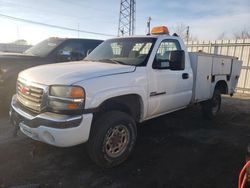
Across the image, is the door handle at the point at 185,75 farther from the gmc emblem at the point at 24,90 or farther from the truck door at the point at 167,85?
the gmc emblem at the point at 24,90

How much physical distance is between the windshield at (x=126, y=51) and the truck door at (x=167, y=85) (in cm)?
21

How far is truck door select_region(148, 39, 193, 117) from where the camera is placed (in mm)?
3895

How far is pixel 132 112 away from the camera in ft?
12.2

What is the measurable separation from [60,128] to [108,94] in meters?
0.76

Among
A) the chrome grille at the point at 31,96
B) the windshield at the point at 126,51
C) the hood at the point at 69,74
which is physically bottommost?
the chrome grille at the point at 31,96

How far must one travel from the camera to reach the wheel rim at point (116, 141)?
3.26 meters

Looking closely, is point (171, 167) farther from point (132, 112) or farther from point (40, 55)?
point (40, 55)

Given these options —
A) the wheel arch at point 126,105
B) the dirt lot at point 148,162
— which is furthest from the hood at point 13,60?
the wheel arch at point 126,105

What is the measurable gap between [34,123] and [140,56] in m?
2.01

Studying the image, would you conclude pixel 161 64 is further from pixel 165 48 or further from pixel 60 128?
pixel 60 128

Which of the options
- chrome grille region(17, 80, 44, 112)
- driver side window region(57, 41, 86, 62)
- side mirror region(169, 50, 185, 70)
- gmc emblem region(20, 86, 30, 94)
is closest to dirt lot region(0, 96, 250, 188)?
chrome grille region(17, 80, 44, 112)

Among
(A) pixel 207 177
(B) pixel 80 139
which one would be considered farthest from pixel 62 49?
(A) pixel 207 177

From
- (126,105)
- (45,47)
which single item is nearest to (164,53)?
(126,105)

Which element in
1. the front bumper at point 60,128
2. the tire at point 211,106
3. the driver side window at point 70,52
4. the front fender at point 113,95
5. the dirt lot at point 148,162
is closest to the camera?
the front bumper at point 60,128
